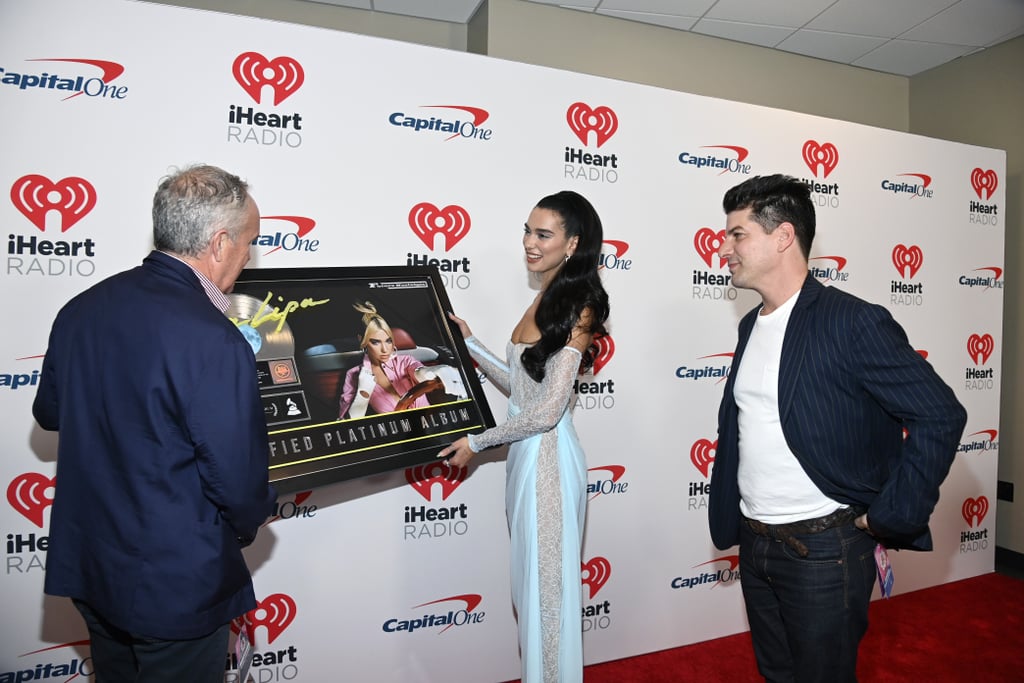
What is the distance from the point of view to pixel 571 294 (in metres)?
2.37

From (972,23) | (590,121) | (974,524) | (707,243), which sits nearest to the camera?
(590,121)

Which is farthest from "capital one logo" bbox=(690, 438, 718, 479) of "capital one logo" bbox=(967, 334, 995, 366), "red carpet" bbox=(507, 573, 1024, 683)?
"capital one logo" bbox=(967, 334, 995, 366)

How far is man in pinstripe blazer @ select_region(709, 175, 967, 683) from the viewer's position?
1703mm

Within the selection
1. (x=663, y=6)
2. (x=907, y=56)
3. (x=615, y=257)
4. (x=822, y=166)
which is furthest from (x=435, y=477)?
(x=907, y=56)

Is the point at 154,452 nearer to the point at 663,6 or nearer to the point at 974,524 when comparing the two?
the point at 663,6

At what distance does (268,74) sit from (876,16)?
4304mm

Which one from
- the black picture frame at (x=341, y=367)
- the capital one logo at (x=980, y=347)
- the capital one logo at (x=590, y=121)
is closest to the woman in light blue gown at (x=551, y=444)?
the black picture frame at (x=341, y=367)

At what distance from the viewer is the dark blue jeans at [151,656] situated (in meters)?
1.59

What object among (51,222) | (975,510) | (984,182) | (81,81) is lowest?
(975,510)

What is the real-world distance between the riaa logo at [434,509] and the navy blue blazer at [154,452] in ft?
4.18

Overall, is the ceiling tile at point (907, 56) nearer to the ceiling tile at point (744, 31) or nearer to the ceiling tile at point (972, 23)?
the ceiling tile at point (972, 23)

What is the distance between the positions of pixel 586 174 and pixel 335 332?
154 cm

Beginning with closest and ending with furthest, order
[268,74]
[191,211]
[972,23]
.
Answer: [191,211]
[268,74]
[972,23]

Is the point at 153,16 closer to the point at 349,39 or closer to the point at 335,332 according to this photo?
the point at 349,39
